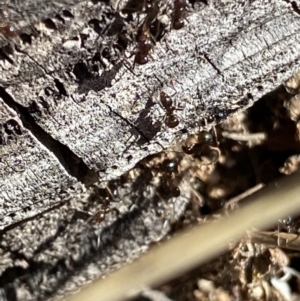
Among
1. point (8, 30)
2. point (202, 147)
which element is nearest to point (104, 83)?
point (8, 30)

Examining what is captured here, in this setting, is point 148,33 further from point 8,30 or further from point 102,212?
point 102,212

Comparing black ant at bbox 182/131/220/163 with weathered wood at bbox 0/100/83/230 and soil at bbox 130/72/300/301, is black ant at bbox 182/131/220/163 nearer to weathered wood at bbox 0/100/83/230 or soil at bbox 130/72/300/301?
soil at bbox 130/72/300/301

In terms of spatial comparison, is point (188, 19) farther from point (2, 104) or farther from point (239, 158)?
point (239, 158)

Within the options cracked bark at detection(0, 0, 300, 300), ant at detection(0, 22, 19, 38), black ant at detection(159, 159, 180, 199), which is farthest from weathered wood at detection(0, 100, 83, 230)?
black ant at detection(159, 159, 180, 199)

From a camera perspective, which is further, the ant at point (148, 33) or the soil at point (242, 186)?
Answer: the soil at point (242, 186)

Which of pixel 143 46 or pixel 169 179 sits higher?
pixel 169 179

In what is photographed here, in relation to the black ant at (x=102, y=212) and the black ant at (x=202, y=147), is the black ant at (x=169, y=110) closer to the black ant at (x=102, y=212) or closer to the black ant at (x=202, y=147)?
the black ant at (x=202, y=147)

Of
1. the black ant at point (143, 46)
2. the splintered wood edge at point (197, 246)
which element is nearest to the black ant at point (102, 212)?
the splintered wood edge at point (197, 246)
